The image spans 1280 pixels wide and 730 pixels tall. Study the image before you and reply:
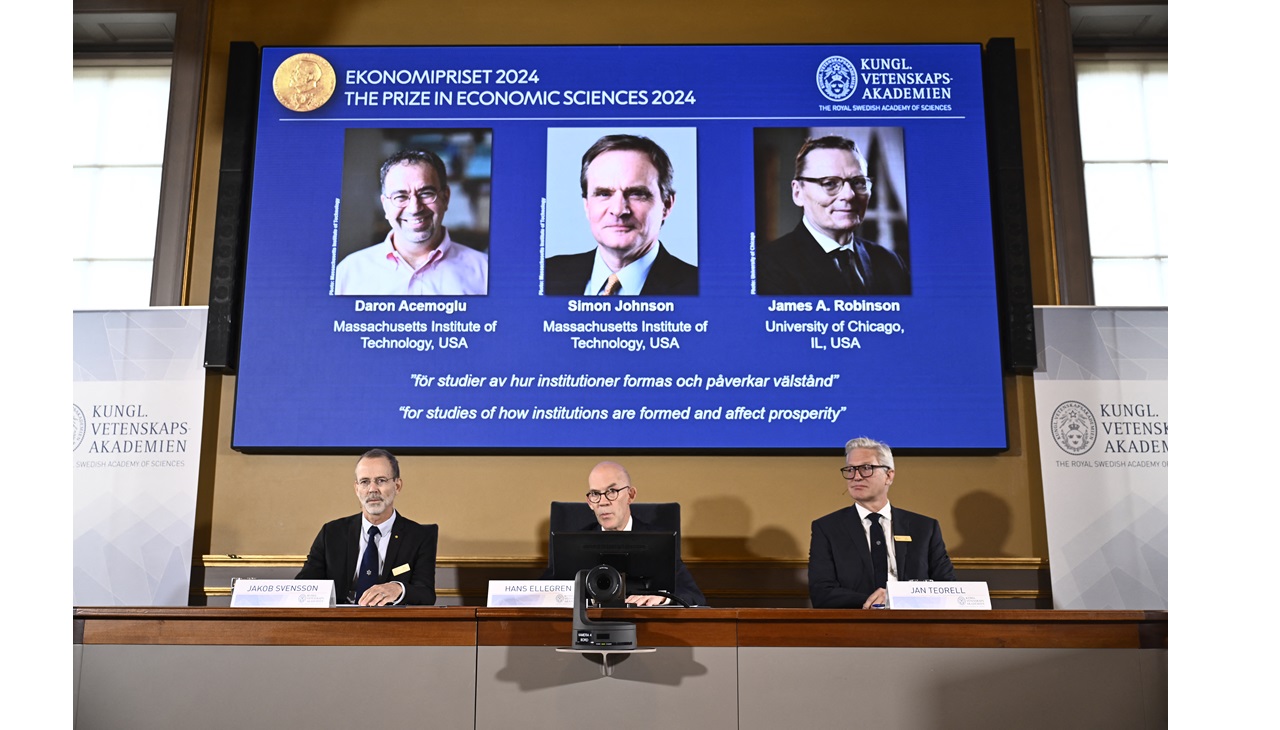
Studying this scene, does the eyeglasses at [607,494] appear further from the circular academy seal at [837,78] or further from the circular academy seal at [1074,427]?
the circular academy seal at [837,78]

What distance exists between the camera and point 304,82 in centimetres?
521

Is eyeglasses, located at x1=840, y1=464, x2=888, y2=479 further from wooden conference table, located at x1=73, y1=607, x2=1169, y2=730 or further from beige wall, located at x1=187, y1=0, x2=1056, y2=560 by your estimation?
wooden conference table, located at x1=73, y1=607, x2=1169, y2=730

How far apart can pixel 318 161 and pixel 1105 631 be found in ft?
12.7

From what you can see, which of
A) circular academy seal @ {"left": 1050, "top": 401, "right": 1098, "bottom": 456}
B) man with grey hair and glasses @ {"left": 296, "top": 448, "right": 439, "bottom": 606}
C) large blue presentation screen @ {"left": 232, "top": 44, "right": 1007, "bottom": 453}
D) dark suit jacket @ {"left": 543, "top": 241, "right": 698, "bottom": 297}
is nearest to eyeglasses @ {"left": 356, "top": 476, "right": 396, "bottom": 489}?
man with grey hair and glasses @ {"left": 296, "top": 448, "right": 439, "bottom": 606}

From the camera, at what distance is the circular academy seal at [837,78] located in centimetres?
517

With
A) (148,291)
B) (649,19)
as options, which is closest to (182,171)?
(148,291)

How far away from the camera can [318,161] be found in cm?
510

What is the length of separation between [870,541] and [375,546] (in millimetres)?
1873

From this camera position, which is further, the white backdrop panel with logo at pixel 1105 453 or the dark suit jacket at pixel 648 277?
the dark suit jacket at pixel 648 277

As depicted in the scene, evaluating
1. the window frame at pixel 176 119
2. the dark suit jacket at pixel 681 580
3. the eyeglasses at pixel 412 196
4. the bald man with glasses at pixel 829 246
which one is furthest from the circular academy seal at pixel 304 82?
the dark suit jacket at pixel 681 580

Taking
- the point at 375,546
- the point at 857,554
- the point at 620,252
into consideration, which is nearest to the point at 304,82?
the point at 620,252

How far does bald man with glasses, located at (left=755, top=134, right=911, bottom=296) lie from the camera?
16.2 feet

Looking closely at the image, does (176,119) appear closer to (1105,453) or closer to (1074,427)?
(1074,427)

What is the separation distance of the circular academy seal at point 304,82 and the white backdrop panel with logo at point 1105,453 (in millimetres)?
3522
